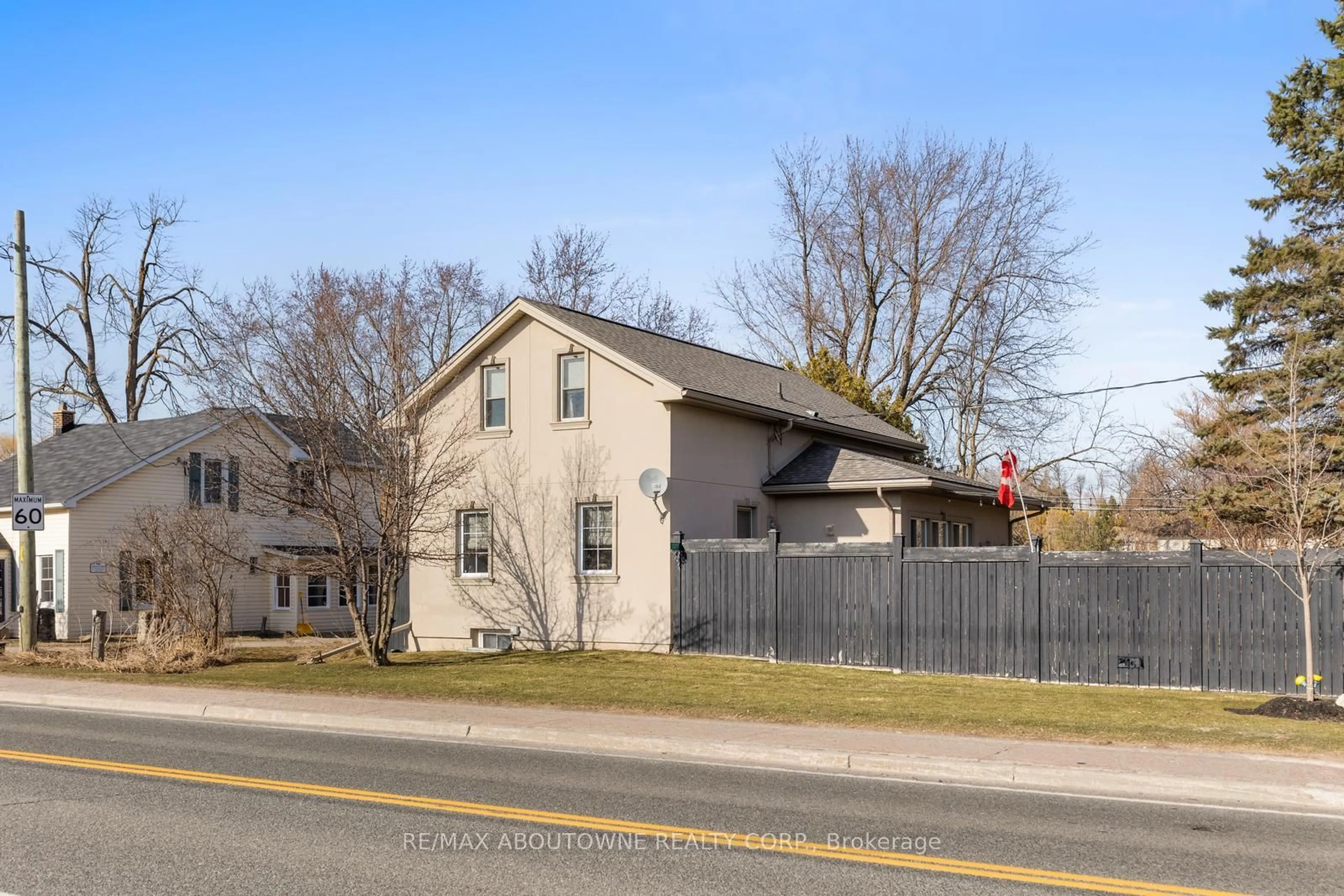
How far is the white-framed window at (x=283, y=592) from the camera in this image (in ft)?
122

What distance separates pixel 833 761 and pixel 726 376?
16354mm

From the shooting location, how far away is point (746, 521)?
25656 millimetres

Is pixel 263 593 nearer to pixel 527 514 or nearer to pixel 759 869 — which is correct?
pixel 527 514

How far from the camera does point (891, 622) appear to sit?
20.3m

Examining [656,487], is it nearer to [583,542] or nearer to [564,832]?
[583,542]

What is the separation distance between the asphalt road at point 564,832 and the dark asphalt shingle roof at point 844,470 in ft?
44.0

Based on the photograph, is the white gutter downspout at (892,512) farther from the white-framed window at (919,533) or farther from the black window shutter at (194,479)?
the black window shutter at (194,479)

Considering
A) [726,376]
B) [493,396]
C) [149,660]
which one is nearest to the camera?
[149,660]

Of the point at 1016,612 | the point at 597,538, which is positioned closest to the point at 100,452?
the point at 597,538

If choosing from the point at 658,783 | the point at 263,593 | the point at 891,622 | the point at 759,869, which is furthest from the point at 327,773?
the point at 263,593

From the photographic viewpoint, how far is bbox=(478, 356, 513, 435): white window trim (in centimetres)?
2514

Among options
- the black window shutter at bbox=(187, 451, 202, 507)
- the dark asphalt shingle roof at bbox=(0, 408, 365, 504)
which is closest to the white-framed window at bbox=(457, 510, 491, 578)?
the dark asphalt shingle roof at bbox=(0, 408, 365, 504)

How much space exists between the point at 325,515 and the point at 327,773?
10.9 metres

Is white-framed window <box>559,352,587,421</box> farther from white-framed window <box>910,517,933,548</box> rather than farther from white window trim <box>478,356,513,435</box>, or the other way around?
white-framed window <box>910,517,933,548</box>
